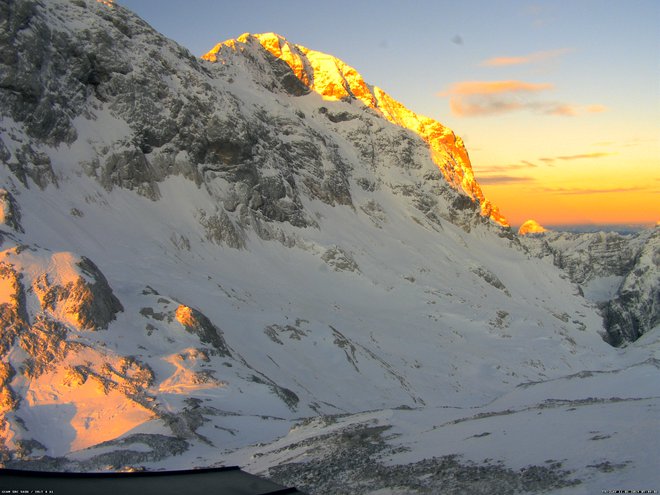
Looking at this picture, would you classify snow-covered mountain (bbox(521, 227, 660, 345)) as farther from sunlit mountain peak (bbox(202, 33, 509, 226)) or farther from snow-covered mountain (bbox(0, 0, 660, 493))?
snow-covered mountain (bbox(0, 0, 660, 493))

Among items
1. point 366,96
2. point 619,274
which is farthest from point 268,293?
point 619,274

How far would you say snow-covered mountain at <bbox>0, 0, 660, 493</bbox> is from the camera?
16875 mm

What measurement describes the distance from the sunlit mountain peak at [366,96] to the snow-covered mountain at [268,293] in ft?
2.14

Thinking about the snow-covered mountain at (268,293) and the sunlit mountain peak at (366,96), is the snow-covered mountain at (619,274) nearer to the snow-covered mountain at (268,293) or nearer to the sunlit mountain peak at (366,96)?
the sunlit mountain peak at (366,96)

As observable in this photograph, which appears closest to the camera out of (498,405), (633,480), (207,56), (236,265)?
(633,480)

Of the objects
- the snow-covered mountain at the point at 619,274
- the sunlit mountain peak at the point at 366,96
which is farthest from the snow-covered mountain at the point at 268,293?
the snow-covered mountain at the point at 619,274

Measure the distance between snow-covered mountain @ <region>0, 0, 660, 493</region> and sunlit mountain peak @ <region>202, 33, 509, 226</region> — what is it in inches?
25.7

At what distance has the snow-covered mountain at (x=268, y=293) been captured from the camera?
55.4 ft

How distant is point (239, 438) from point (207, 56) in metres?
86.3

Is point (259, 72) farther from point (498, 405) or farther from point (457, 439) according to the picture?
point (457, 439)

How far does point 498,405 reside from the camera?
2347 cm

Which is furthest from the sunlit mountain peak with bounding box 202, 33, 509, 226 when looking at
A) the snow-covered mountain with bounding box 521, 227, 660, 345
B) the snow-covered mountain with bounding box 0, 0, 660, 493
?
the snow-covered mountain with bounding box 521, 227, 660, 345

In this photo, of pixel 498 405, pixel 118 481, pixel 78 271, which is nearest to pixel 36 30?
pixel 78 271

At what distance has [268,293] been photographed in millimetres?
56781
